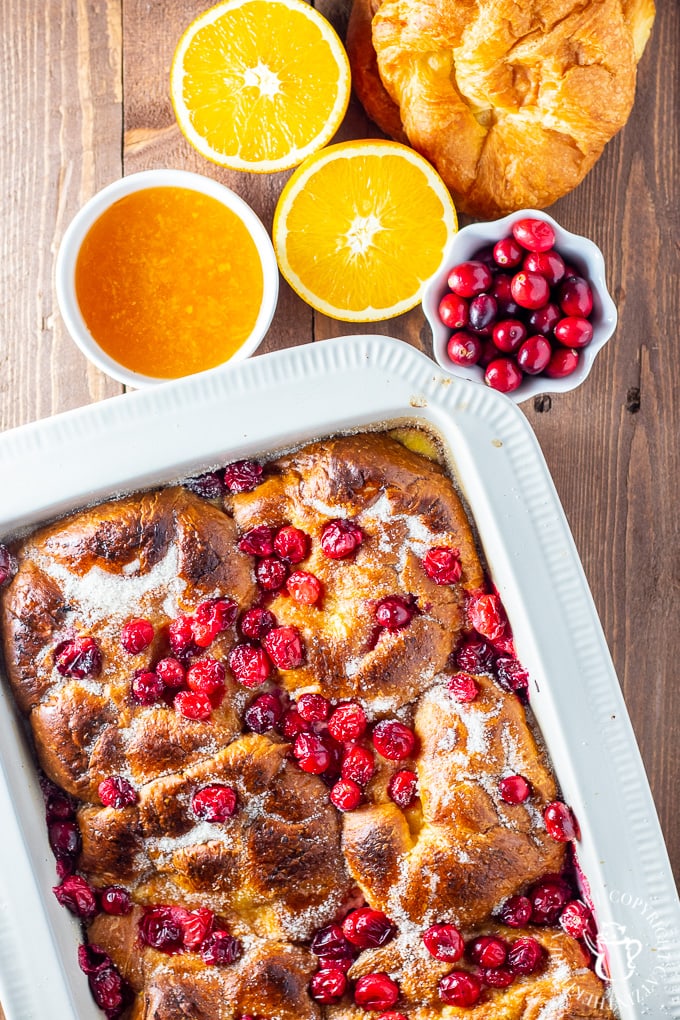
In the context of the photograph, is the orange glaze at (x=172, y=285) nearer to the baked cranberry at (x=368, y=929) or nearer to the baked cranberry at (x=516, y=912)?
the baked cranberry at (x=368, y=929)

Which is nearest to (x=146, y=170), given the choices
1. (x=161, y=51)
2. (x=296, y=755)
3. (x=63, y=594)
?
(x=161, y=51)

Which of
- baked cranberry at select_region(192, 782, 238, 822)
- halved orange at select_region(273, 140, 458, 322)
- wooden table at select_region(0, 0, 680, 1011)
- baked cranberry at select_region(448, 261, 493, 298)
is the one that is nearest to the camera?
baked cranberry at select_region(192, 782, 238, 822)

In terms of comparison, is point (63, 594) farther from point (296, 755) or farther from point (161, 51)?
point (161, 51)

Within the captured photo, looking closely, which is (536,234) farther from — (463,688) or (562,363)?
(463,688)

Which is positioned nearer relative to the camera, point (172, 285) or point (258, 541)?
point (258, 541)

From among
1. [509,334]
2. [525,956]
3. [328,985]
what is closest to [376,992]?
[328,985]

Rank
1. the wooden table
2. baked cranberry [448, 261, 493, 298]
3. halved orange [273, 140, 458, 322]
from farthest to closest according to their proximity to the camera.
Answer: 1. the wooden table
2. halved orange [273, 140, 458, 322]
3. baked cranberry [448, 261, 493, 298]

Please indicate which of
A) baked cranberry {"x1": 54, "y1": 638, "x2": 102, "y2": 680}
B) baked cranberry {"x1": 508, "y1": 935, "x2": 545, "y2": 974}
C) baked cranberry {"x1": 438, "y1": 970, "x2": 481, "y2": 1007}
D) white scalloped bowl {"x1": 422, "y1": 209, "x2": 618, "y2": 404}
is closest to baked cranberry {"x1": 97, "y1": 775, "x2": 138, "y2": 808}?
baked cranberry {"x1": 54, "y1": 638, "x2": 102, "y2": 680}

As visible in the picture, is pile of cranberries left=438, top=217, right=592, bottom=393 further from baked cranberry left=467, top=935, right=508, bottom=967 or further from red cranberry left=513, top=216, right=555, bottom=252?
baked cranberry left=467, top=935, right=508, bottom=967
